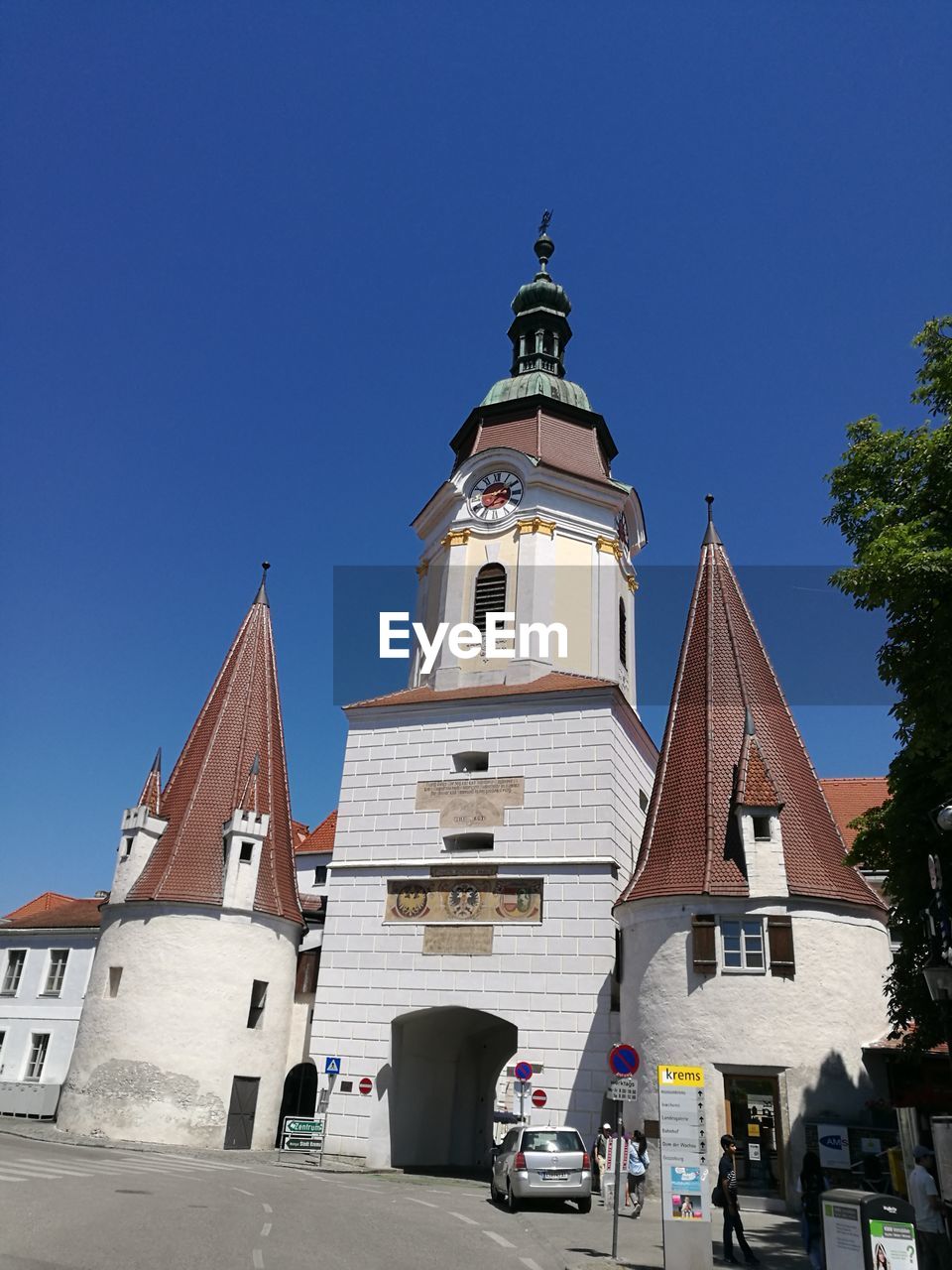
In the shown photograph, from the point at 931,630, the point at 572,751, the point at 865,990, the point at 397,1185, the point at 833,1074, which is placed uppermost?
the point at 572,751

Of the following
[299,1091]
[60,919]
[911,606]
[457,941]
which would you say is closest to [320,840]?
[60,919]

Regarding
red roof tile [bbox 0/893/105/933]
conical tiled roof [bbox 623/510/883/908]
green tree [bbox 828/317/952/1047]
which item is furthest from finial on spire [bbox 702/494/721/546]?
red roof tile [bbox 0/893/105/933]

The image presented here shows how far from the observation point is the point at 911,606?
13.9m

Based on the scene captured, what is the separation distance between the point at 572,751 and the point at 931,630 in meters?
13.6

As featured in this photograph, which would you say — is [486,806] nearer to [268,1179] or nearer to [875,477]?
[268,1179]

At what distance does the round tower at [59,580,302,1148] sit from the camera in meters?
25.0

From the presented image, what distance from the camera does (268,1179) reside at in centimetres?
1831

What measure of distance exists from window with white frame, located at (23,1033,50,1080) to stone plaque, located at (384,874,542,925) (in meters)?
15.7

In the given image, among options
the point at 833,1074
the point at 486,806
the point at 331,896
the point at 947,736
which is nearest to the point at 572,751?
the point at 486,806

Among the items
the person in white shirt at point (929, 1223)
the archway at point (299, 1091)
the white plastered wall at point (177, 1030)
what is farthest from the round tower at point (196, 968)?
the person in white shirt at point (929, 1223)

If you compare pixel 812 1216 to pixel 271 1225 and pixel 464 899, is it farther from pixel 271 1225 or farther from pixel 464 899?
pixel 464 899

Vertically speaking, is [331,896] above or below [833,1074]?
above

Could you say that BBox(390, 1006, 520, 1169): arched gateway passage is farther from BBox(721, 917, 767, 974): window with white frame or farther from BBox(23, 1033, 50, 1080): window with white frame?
BBox(23, 1033, 50, 1080): window with white frame

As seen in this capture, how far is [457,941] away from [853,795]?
13809mm
